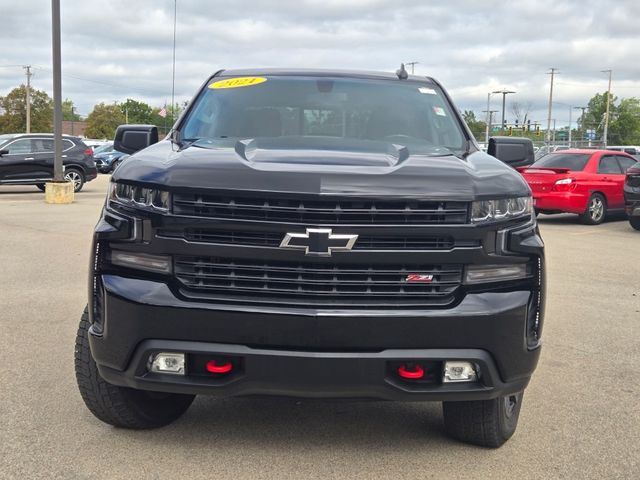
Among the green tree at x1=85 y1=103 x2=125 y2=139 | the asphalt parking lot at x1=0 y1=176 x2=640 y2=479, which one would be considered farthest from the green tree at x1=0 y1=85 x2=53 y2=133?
the asphalt parking lot at x1=0 y1=176 x2=640 y2=479

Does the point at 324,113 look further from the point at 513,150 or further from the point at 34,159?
the point at 34,159

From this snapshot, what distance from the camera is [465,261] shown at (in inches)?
124

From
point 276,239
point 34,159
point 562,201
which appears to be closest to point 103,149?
point 34,159

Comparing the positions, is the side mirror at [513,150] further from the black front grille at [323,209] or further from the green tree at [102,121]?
the green tree at [102,121]

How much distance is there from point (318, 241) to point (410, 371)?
2.13ft

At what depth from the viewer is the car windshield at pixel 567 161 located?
15953mm

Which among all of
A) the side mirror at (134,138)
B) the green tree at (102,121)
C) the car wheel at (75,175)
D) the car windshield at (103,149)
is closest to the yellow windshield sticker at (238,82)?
the side mirror at (134,138)

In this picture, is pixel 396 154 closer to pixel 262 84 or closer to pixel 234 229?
pixel 234 229

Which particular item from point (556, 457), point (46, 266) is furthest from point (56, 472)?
point (46, 266)

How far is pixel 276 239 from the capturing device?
309 cm

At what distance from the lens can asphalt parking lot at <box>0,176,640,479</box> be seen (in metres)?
3.47

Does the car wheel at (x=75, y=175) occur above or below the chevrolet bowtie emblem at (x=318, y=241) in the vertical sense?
below

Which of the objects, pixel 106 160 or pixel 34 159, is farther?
pixel 106 160

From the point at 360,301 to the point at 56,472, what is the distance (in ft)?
4.98
